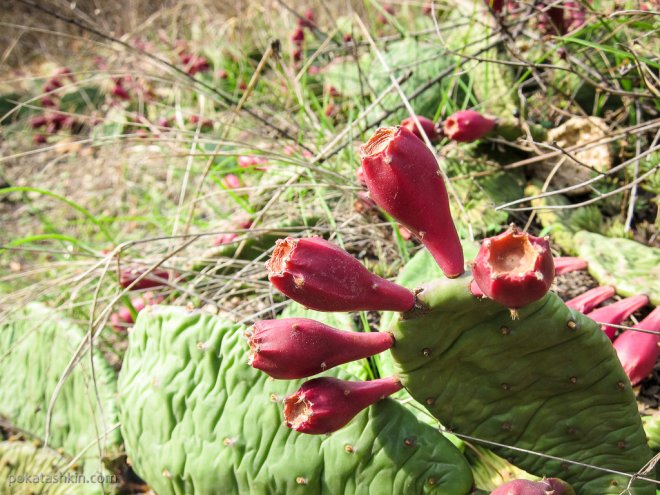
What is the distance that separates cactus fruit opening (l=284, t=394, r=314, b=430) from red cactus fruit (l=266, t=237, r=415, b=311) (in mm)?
162

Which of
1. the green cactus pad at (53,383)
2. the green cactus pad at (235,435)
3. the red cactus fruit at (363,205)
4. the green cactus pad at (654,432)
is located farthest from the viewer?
the red cactus fruit at (363,205)

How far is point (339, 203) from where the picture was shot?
6.64ft

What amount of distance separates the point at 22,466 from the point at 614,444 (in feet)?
4.73

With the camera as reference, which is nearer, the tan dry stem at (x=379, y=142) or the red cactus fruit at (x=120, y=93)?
the tan dry stem at (x=379, y=142)

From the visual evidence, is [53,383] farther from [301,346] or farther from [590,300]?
[590,300]

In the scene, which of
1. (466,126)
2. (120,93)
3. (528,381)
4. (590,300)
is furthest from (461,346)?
(120,93)

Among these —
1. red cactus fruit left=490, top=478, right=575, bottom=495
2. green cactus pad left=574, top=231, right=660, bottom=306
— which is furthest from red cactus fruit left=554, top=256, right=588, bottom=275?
red cactus fruit left=490, top=478, right=575, bottom=495

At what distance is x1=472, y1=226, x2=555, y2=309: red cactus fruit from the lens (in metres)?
0.68

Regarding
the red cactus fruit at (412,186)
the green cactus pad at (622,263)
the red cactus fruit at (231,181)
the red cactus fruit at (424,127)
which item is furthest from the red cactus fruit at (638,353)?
the red cactus fruit at (231,181)

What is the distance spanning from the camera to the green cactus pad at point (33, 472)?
1462 millimetres

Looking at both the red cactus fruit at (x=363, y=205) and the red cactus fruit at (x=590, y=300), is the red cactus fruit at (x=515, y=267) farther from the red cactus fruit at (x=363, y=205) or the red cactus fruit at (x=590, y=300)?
the red cactus fruit at (x=363, y=205)

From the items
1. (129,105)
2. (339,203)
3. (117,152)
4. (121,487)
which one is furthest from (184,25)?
(121,487)

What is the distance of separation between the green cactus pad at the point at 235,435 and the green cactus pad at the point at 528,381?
0.09 m

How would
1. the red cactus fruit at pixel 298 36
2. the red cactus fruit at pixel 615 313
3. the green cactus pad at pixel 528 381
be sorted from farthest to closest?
the red cactus fruit at pixel 298 36, the red cactus fruit at pixel 615 313, the green cactus pad at pixel 528 381
